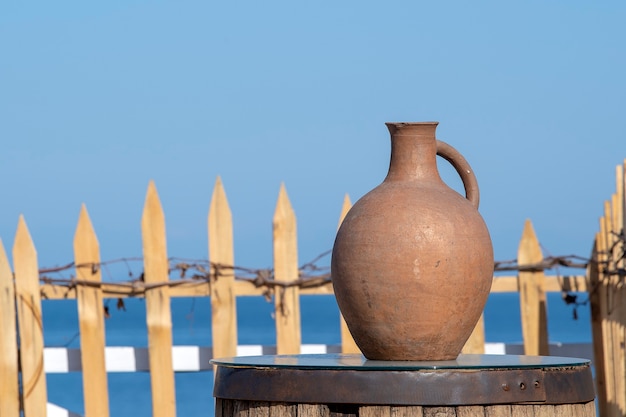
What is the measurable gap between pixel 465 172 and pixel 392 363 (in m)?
0.75

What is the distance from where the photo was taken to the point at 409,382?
2.95 meters

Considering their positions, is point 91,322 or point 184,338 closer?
point 91,322

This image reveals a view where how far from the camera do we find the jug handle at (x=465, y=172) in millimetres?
3564

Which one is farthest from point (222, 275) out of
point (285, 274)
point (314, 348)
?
point (314, 348)

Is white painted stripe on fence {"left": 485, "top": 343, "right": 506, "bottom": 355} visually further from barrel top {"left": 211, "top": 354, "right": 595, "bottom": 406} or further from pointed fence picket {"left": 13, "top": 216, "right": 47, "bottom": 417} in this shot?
barrel top {"left": 211, "top": 354, "right": 595, "bottom": 406}

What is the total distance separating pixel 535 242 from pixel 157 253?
1.93 metres

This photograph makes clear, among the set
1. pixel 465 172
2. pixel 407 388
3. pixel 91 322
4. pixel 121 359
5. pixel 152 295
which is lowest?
pixel 407 388

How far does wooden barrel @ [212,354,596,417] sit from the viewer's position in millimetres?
2951

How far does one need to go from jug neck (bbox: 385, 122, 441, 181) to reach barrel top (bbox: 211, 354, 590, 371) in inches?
22.5

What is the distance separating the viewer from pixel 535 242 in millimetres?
5715

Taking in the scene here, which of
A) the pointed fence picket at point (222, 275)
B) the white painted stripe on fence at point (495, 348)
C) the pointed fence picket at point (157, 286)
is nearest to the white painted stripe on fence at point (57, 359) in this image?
the pointed fence picket at point (157, 286)

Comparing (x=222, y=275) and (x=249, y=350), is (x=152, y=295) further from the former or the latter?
(x=249, y=350)

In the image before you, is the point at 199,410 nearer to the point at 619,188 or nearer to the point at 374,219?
the point at 619,188

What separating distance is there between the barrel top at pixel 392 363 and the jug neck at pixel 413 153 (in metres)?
0.57
